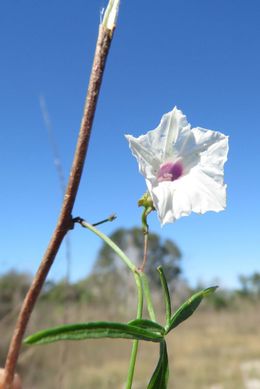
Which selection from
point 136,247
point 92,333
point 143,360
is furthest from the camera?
point 136,247

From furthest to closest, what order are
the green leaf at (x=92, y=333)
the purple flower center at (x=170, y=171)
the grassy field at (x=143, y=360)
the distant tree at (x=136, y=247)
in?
the distant tree at (x=136, y=247)
the grassy field at (x=143, y=360)
the purple flower center at (x=170, y=171)
the green leaf at (x=92, y=333)

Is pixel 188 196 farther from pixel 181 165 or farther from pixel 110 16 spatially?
pixel 110 16

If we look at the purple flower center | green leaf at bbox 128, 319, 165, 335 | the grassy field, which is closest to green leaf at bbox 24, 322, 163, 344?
green leaf at bbox 128, 319, 165, 335

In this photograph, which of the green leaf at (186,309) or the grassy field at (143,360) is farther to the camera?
the grassy field at (143,360)

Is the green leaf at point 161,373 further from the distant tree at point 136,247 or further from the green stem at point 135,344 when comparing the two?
the distant tree at point 136,247

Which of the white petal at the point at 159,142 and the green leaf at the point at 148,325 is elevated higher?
the white petal at the point at 159,142

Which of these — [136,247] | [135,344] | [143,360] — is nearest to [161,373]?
[135,344]

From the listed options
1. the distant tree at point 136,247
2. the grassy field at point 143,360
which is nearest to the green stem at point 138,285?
the grassy field at point 143,360
